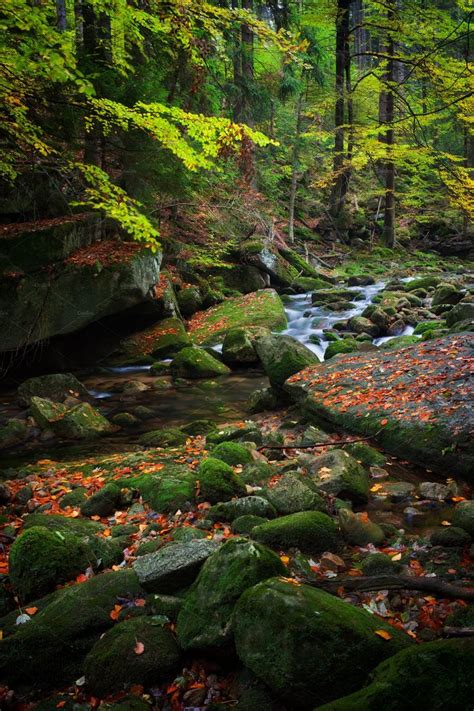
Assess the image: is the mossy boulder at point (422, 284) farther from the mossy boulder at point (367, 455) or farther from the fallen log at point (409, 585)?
the fallen log at point (409, 585)

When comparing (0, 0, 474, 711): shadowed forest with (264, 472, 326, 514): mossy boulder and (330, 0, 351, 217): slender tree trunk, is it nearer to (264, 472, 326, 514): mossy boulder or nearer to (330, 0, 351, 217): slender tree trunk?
(264, 472, 326, 514): mossy boulder

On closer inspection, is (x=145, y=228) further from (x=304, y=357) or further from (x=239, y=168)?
(x=239, y=168)

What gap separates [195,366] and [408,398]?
649cm

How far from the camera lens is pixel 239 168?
794 inches

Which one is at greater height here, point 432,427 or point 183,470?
point 432,427

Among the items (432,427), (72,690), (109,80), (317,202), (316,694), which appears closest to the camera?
(316,694)

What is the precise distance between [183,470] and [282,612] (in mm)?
3461

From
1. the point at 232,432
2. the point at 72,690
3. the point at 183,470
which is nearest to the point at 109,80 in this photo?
the point at 232,432

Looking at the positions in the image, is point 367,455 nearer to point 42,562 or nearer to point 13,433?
point 42,562

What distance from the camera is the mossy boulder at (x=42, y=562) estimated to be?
3.69 m

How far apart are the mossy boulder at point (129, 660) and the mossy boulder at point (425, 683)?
1.19 metres

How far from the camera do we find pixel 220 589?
297 cm

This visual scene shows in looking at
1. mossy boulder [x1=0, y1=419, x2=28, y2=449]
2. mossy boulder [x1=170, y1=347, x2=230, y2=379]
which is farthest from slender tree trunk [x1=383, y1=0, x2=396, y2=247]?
mossy boulder [x1=0, y1=419, x2=28, y2=449]

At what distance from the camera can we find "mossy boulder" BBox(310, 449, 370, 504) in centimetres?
499
